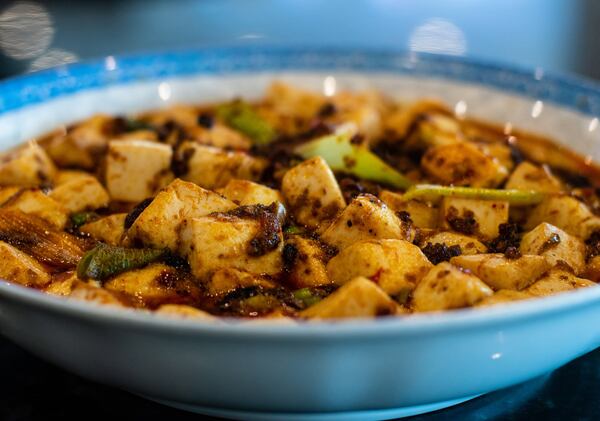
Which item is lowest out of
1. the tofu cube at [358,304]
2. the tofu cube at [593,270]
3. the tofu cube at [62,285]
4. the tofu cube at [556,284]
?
the tofu cube at [62,285]

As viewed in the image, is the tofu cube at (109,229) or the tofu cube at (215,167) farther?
the tofu cube at (215,167)

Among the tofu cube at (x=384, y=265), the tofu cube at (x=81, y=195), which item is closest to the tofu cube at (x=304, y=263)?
the tofu cube at (x=384, y=265)

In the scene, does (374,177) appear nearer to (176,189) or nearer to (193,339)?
(176,189)

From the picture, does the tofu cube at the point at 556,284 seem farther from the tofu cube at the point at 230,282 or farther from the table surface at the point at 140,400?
the tofu cube at the point at 230,282

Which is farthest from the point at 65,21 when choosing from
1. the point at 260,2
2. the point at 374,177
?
the point at 374,177

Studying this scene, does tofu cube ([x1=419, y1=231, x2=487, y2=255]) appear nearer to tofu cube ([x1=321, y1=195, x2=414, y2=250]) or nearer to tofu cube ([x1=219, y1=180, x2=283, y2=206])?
tofu cube ([x1=321, y1=195, x2=414, y2=250])

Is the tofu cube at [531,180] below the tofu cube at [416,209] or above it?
above

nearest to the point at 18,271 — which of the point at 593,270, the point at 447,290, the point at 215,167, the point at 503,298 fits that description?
the point at 215,167
